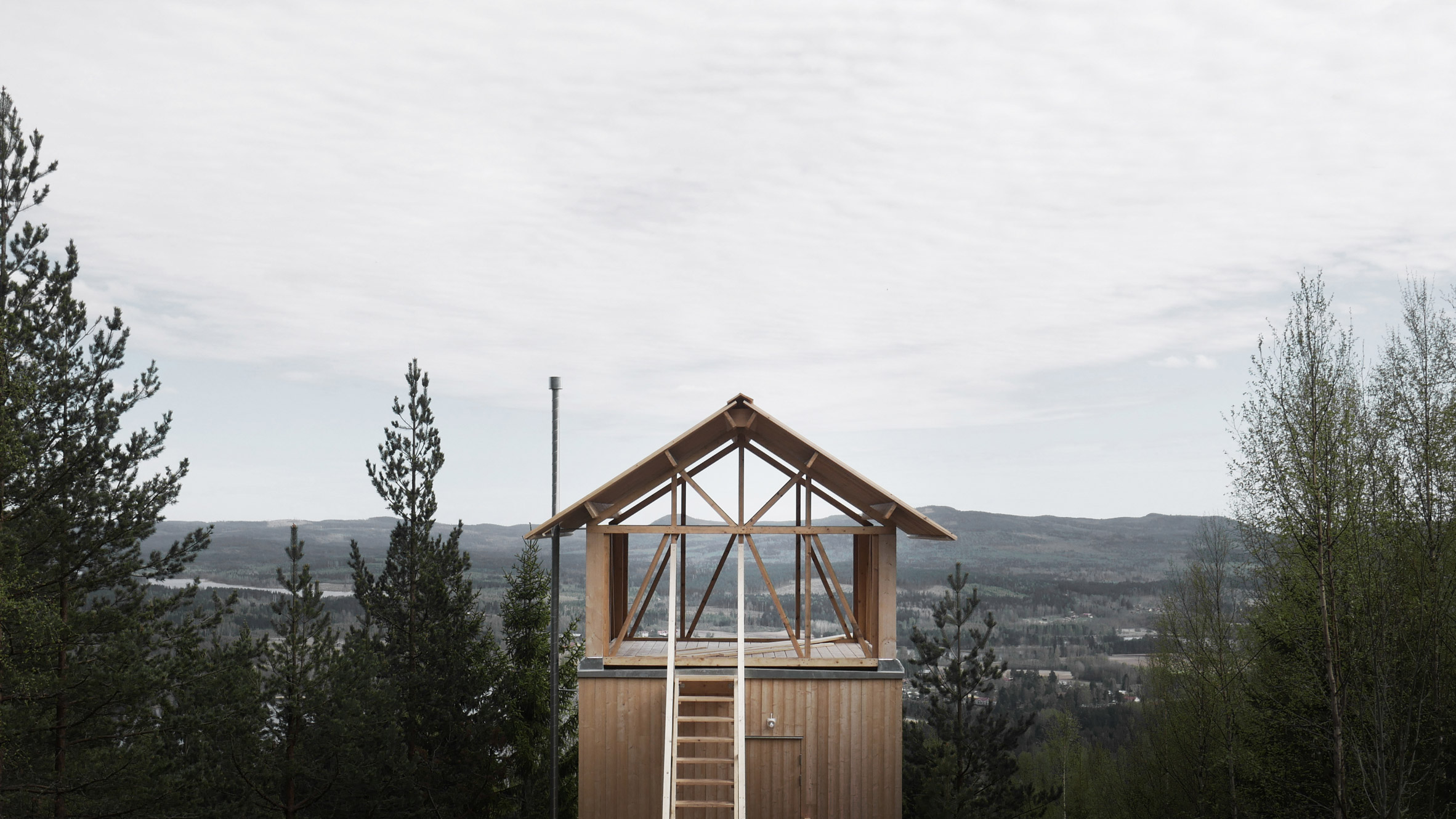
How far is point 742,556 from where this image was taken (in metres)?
13.9

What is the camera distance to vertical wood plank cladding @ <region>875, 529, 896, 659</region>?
1380cm

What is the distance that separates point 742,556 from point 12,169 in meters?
14.0

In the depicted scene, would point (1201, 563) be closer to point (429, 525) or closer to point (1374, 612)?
point (1374, 612)

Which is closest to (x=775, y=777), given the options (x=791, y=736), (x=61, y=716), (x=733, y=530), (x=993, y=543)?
(x=791, y=736)

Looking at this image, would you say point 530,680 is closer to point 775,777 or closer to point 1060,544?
point 775,777

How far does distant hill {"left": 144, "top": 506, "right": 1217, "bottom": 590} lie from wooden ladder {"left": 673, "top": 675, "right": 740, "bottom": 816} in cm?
9405

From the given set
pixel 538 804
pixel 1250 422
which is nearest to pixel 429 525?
pixel 538 804

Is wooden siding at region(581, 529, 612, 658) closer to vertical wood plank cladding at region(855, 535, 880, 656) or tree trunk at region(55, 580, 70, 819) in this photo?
vertical wood plank cladding at region(855, 535, 880, 656)

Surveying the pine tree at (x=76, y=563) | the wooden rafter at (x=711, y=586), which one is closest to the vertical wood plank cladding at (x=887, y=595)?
the wooden rafter at (x=711, y=586)

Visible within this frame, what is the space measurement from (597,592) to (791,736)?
3.53 meters

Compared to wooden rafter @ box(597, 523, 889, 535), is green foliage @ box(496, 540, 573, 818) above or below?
below

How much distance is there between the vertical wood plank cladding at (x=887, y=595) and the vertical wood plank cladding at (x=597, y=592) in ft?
13.3

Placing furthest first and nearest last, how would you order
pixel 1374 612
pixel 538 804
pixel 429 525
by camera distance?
pixel 429 525, pixel 538 804, pixel 1374 612

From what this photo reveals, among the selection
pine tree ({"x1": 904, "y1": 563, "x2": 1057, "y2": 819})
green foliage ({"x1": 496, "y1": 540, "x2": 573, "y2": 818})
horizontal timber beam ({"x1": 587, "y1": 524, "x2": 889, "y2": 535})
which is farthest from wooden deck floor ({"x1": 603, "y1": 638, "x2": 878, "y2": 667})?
pine tree ({"x1": 904, "y1": 563, "x2": 1057, "y2": 819})
